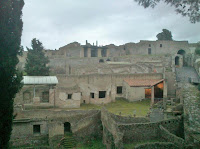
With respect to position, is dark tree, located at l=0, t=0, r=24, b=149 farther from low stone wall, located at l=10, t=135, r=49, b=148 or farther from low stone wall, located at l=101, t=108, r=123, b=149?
low stone wall, located at l=10, t=135, r=49, b=148

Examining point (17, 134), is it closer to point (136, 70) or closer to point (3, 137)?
point (3, 137)

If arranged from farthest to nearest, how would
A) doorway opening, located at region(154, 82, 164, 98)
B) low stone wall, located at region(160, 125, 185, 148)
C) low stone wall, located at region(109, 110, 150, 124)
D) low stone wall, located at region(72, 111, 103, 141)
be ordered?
1. doorway opening, located at region(154, 82, 164, 98)
2. low stone wall, located at region(72, 111, 103, 141)
3. low stone wall, located at region(109, 110, 150, 124)
4. low stone wall, located at region(160, 125, 185, 148)

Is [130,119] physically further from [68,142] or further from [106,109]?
[68,142]

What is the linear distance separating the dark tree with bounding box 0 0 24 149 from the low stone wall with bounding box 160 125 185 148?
9409 mm

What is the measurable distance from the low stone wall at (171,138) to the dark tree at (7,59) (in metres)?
9.41

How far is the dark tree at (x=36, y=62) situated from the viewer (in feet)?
99.5

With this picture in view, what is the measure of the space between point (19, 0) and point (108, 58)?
105 feet

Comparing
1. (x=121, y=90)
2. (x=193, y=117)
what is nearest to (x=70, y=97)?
(x=121, y=90)

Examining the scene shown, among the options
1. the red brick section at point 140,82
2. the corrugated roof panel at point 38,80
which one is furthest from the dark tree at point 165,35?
the corrugated roof panel at point 38,80

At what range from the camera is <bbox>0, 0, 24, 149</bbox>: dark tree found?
417 inches

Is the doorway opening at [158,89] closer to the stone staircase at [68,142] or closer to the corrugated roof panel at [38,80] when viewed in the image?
the corrugated roof panel at [38,80]

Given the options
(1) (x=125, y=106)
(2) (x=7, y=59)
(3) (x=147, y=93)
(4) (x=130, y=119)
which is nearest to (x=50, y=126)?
(4) (x=130, y=119)

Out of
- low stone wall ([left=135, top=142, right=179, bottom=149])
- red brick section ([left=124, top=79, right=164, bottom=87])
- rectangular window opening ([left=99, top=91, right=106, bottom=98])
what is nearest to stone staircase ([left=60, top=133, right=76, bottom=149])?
low stone wall ([left=135, top=142, right=179, bottom=149])

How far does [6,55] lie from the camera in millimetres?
10727
